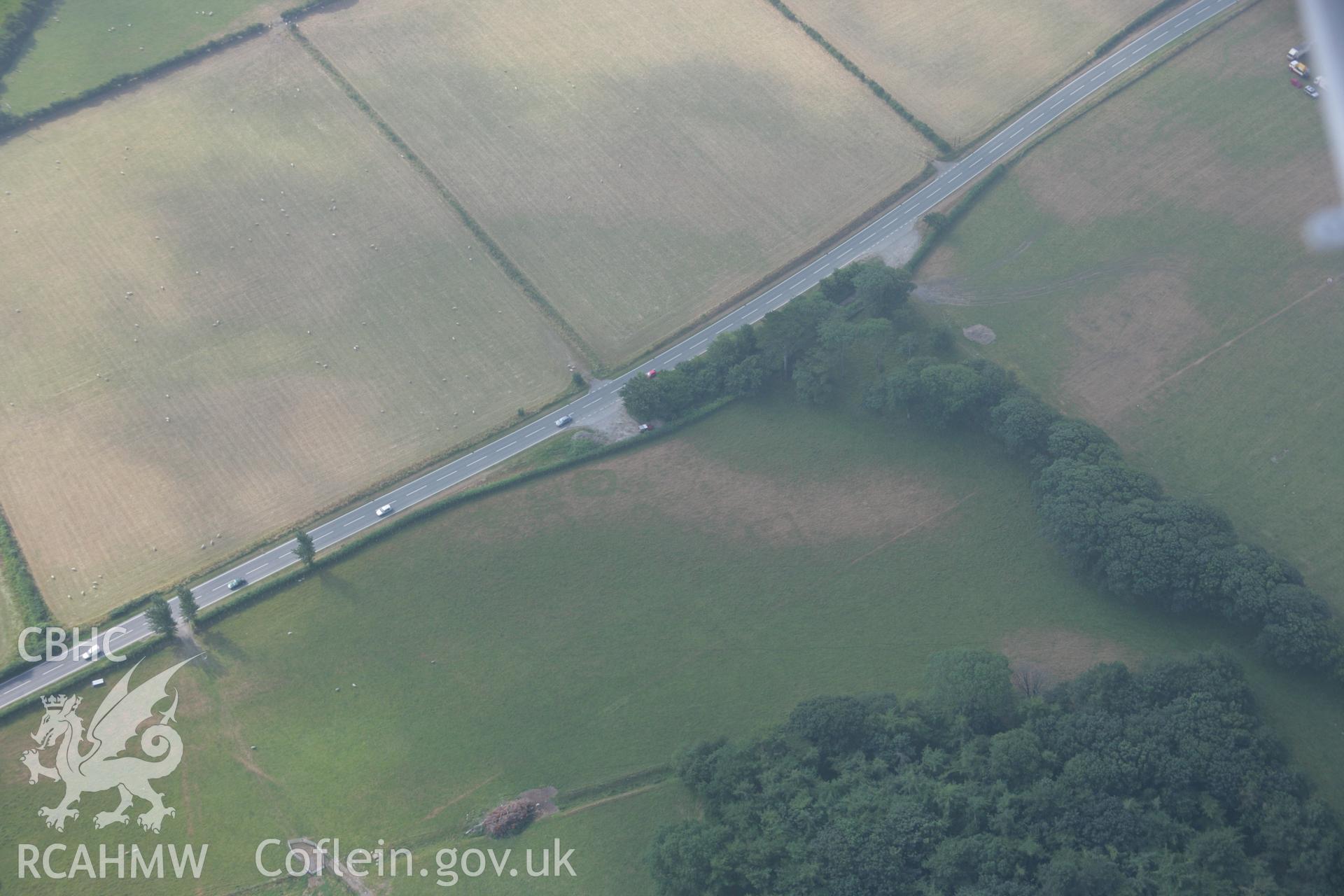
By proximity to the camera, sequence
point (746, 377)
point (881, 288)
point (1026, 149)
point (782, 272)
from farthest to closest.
Result: point (1026, 149) → point (782, 272) → point (881, 288) → point (746, 377)

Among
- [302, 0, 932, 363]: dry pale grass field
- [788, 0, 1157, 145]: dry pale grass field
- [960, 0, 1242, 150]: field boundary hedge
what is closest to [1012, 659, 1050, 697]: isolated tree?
[302, 0, 932, 363]: dry pale grass field

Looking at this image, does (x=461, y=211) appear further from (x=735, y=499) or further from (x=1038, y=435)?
(x=1038, y=435)

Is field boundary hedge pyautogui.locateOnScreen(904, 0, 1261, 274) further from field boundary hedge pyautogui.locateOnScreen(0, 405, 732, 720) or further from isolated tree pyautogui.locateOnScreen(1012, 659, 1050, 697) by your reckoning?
isolated tree pyautogui.locateOnScreen(1012, 659, 1050, 697)

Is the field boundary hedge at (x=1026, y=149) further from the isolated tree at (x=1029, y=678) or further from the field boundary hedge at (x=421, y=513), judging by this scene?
the isolated tree at (x=1029, y=678)

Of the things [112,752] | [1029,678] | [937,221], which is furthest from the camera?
[937,221]

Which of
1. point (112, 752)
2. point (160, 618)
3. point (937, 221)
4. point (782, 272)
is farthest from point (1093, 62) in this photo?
point (112, 752)

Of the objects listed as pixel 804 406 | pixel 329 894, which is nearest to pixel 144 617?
pixel 329 894
